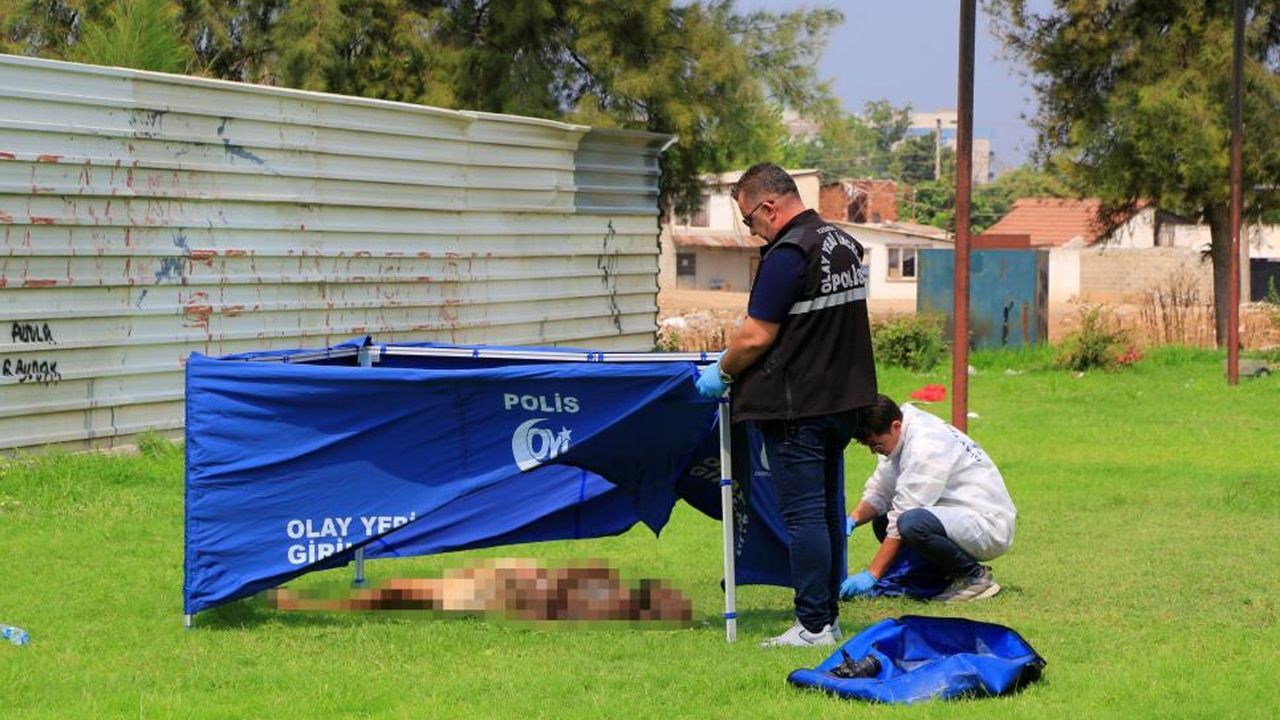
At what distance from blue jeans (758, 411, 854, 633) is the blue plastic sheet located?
513 millimetres

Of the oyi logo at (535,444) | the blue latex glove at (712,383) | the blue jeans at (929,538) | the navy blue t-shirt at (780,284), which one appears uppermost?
the navy blue t-shirt at (780,284)

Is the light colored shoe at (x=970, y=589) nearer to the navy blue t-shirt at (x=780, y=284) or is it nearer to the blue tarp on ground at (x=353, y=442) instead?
the blue tarp on ground at (x=353, y=442)

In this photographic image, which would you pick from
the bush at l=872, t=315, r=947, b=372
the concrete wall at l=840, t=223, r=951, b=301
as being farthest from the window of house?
the bush at l=872, t=315, r=947, b=372

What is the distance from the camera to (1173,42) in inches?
1089

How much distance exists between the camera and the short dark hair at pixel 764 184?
280 inches

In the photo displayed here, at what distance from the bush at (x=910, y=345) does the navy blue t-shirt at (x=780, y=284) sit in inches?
702

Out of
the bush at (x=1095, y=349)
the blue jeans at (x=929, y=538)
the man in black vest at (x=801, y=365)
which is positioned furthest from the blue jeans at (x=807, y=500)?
the bush at (x=1095, y=349)

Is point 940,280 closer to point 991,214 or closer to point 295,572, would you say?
point 295,572

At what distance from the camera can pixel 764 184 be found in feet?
23.4

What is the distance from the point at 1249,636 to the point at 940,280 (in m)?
22.2

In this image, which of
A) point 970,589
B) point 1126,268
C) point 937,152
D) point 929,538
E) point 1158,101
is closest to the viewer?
point 929,538

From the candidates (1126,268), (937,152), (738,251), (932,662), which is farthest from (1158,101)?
(937,152)

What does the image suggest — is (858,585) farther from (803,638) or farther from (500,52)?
(500,52)

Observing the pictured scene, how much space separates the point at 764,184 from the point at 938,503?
82.7 inches
